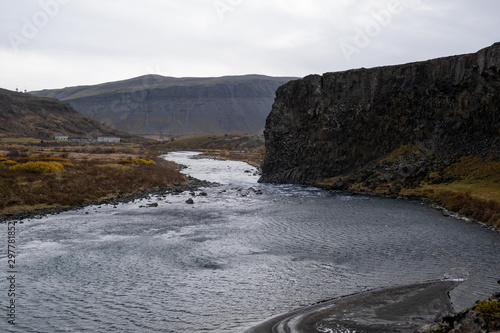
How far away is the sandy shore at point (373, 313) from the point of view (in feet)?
47.5

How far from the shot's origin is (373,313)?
1577 centimetres

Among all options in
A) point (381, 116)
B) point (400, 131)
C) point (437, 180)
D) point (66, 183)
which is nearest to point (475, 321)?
point (437, 180)

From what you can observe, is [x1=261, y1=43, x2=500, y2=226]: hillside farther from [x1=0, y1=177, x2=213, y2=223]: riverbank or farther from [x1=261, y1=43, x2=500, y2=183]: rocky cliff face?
[x1=0, y1=177, x2=213, y2=223]: riverbank

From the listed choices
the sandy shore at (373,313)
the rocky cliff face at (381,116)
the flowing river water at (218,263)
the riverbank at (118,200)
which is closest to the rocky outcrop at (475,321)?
the sandy shore at (373,313)

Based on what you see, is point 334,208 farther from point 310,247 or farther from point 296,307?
point 296,307

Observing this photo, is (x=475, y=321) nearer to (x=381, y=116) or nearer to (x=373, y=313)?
(x=373, y=313)

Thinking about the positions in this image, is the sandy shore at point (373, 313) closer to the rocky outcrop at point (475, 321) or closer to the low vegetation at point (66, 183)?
the rocky outcrop at point (475, 321)

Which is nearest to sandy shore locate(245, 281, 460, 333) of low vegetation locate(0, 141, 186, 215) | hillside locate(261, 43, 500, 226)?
hillside locate(261, 43, 500, 226)

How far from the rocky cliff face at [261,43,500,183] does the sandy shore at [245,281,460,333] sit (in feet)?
113

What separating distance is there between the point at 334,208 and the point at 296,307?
26.0m

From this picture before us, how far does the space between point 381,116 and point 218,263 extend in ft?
148

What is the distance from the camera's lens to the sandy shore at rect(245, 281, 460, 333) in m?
14.5

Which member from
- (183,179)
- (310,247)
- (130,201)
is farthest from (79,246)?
(183,179)

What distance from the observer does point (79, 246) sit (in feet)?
86.7
